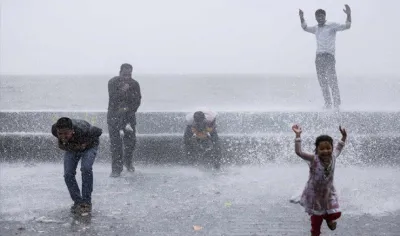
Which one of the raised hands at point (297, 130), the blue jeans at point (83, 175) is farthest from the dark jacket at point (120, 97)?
the raised hands at point (297, 130)

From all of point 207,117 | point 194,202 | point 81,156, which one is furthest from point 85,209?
point 207,117

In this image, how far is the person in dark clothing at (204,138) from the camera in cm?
880

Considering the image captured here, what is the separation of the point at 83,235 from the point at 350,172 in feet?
16.4

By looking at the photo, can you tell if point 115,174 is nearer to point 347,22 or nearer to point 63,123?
point 63,123

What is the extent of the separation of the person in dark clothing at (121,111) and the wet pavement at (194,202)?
15.9 inches

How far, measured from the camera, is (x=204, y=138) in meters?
8.84

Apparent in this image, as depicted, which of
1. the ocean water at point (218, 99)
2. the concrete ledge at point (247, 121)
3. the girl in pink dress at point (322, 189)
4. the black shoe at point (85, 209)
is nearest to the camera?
the girl in pink dress at point (322, 189)

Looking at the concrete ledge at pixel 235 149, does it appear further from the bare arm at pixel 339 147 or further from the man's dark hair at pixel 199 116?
the bare arm at pixel 339 147

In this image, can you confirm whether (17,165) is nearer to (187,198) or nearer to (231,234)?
(187,198)

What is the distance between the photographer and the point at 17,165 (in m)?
9.47

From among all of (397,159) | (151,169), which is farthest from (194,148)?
(397,159)

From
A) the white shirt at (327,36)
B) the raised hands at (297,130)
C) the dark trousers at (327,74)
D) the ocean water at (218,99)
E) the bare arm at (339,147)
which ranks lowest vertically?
the ocean water at (218,99)

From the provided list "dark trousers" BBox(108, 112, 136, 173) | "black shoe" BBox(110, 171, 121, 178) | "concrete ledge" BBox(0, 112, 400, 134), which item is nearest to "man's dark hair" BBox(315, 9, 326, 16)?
"concrete ledge" BBox(0, 112, 400, 134)

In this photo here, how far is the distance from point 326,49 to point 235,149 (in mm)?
2932
